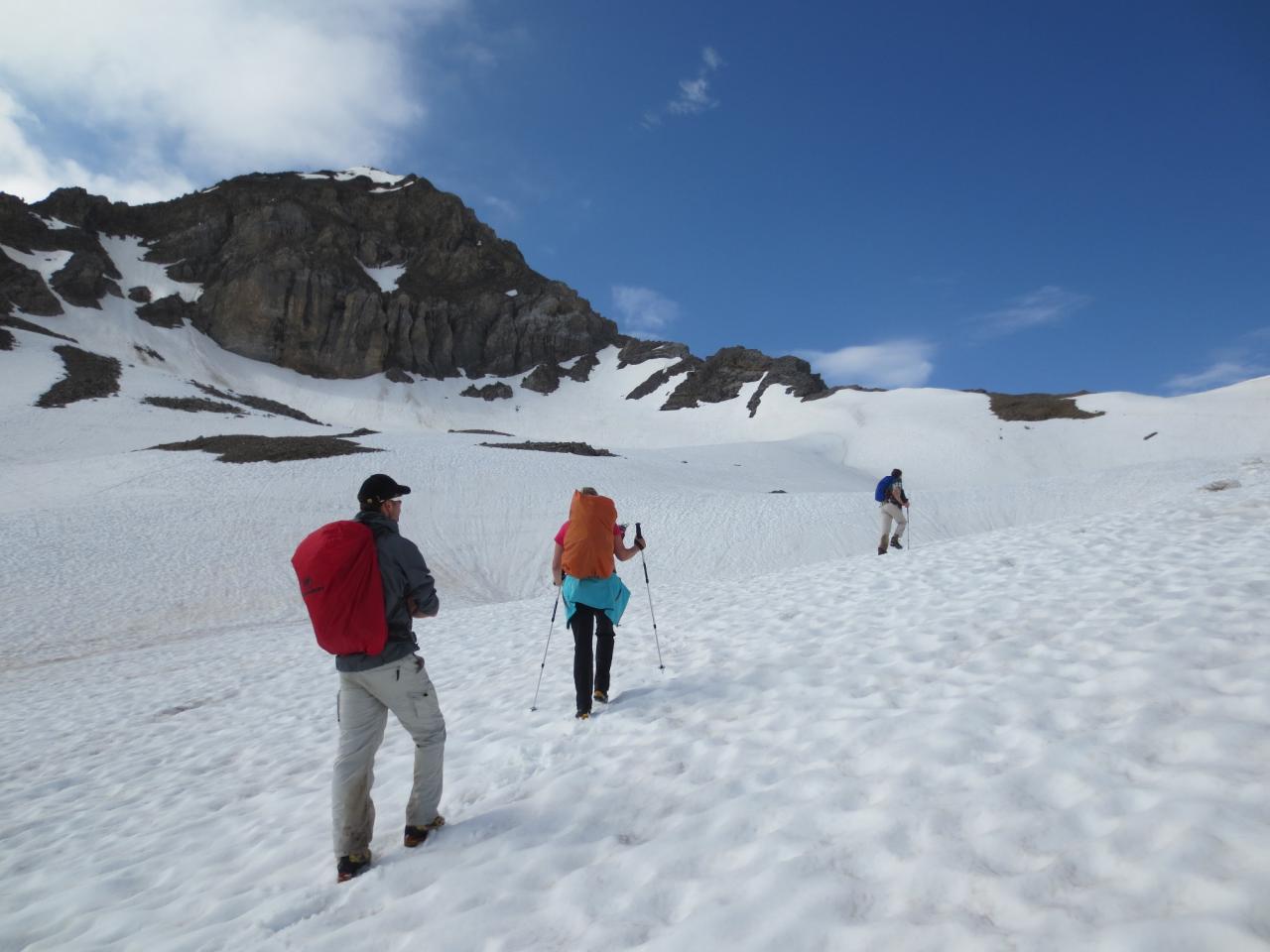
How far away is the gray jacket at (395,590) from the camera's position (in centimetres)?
406

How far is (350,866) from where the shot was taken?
407 centimetres

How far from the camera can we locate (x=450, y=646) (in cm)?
1118

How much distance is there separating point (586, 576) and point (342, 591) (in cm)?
251

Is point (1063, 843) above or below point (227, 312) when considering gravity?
below

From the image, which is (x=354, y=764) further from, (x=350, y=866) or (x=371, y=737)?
(x=350, y=866)

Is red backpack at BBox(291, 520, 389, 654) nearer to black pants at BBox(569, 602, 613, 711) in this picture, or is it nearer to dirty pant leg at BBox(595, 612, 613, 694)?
black pants at BBox(569, 602, 613, 711)

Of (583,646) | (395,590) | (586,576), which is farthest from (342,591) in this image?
(583,646)

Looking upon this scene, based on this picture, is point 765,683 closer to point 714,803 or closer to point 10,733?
point 714,803

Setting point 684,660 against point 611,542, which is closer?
point 611,542

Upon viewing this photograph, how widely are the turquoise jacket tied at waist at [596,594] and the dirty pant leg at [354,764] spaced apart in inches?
84.6

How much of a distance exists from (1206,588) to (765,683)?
443 cm

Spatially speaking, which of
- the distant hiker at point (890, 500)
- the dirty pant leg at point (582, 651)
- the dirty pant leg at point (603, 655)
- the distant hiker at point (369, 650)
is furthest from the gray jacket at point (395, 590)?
the distant hiker at point (890, 500)

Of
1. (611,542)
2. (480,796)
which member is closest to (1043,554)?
(611,542)

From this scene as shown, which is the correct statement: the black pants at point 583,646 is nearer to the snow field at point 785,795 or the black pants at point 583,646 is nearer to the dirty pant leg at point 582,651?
the dirty pant leg at point 582,651
